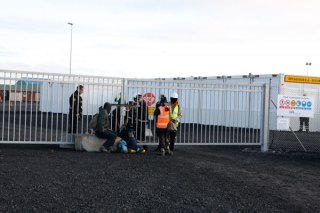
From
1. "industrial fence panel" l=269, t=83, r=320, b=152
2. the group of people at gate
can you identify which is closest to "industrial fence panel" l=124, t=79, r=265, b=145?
the group of people at gate

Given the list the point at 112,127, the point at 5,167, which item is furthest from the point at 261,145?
the point at 5,167

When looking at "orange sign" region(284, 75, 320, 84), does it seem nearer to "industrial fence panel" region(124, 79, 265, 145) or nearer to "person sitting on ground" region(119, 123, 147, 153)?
"industrial fence panel" region(124, 79, 265, 145)

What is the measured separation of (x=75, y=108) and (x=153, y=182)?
19.2 feet

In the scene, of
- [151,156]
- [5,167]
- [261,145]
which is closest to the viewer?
[5,167]

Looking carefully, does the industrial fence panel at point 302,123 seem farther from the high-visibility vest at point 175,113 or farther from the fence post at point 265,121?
the high-visibility vest at point 175,113

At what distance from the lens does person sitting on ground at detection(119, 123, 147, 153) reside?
13523mm

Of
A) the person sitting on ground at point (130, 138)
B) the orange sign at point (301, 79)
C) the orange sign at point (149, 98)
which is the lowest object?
the person sitting on ground at point (130, 138)

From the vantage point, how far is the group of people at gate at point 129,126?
13.1m

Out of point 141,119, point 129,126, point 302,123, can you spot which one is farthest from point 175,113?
point 302,123

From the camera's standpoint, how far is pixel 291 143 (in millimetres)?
17484

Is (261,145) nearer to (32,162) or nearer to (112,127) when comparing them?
(112,127)

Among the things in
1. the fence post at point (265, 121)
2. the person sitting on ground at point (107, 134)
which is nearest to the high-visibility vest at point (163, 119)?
the person sitting on ground at point (107, 134)

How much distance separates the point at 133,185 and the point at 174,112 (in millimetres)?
5120

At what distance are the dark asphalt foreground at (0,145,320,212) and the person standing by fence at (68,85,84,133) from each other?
99 cm
